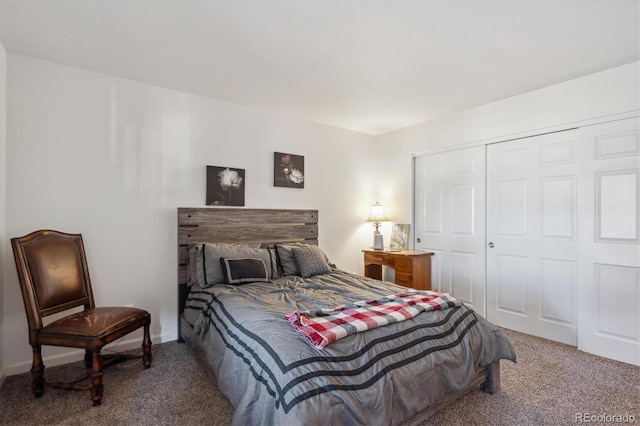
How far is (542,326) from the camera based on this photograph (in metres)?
3.23

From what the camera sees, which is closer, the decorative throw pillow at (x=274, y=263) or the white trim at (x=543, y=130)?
the white trim at (x=543, y=130)

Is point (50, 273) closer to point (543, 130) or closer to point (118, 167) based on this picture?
point (118, 167)

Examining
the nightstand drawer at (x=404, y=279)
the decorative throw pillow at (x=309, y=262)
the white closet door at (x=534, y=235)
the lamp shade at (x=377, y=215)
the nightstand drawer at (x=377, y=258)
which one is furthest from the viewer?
the lamp shade at (x=377, y=215)

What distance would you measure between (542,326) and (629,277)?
0.89m

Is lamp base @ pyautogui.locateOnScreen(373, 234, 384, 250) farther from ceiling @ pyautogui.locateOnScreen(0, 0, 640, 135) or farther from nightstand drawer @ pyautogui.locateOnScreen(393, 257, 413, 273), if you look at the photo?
ceiling @ pyautogui.locateOnScreen(0, 0, 640, 135)

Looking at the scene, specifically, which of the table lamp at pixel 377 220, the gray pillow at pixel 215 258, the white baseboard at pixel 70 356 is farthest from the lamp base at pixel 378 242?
the white baseboard at pixel 70 356

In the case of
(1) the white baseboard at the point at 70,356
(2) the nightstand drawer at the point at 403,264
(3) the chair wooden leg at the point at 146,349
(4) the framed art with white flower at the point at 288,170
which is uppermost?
(4) the framed art with white flower at the point at 288,170

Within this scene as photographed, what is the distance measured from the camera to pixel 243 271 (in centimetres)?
287

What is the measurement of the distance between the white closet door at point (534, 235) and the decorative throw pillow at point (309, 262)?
1.92 meters

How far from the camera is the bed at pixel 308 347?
4.72ft

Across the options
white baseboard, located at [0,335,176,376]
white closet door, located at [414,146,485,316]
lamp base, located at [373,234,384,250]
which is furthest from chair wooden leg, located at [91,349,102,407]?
white closet door, located at [414,146,485,316]

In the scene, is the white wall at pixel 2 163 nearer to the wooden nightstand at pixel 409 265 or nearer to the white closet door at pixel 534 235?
the wooden nightstand at pixel 409 265

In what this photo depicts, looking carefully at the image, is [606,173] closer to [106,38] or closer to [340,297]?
[340,297]

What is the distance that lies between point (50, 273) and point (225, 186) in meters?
1.64
